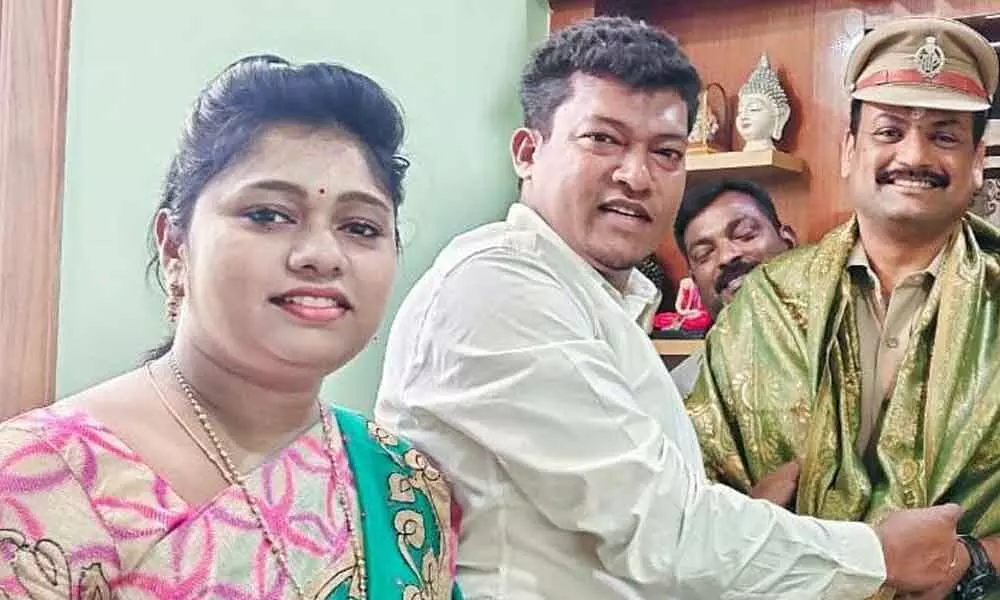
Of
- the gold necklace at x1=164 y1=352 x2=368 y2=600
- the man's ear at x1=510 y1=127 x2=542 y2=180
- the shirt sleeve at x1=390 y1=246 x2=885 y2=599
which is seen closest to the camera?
the gold necklace at x1=164 y1=352 x2=368 y2=600

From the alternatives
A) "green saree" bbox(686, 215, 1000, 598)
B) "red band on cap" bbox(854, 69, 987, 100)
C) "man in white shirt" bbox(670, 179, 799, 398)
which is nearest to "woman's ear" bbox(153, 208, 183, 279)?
"green saree" bbox(686, 215, 1000, 598)

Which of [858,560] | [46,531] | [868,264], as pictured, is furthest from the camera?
[868,264]

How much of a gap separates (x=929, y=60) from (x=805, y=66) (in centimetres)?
72

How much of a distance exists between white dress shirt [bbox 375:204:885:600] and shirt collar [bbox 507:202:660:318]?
0.19 ft

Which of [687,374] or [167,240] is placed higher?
[167,240]

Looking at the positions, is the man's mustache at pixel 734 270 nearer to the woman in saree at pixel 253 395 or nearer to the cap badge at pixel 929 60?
the cap badge at pixel 929 60

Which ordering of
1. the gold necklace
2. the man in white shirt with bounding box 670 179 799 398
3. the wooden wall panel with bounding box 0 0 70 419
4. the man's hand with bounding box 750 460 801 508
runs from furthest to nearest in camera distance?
the man in white shirt with bounding box 670 179 799 398 → the man's hand with bounding box 750 460 801 508 → the wooden wall panel with bounding box 0 0 70 419 → the gold necklace

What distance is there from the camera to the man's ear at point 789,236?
2.37 metres

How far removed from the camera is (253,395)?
40.9 inches

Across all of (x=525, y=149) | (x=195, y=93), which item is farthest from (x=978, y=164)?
(x=195, y=93)

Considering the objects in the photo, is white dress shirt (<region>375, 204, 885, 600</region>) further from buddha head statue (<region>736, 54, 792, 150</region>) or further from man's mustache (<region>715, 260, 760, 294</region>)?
buddha head statue (<region>736, 54, 792, 150</region>)

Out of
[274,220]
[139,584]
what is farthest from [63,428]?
[274,220]

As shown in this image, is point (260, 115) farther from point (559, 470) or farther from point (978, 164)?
point (978, 164)

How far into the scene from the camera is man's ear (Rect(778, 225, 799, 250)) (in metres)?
2.37
